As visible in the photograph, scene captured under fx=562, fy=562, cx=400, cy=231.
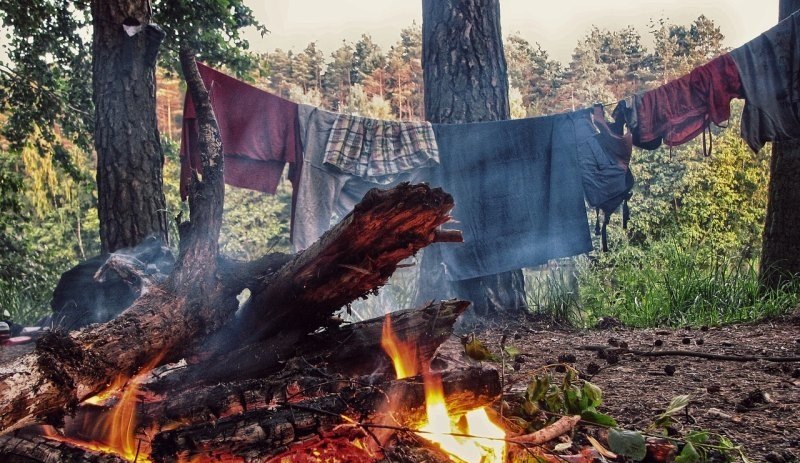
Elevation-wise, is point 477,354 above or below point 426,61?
below

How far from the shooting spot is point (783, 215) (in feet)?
16.0

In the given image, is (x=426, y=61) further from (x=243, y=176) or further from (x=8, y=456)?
(x=8, y=456)

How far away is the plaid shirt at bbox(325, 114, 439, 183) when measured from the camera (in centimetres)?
392

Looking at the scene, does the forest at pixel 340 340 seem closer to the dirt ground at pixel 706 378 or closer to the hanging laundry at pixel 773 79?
the dirt ground at pixel 706 378

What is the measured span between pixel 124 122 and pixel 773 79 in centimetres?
444

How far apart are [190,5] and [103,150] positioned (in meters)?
3.03

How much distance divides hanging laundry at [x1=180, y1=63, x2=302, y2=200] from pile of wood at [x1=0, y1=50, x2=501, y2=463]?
1512mm

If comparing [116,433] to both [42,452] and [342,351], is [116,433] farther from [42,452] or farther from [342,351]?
[342,351]

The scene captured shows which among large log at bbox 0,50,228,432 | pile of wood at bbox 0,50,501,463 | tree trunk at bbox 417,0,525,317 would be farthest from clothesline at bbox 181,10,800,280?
pile of wood at bbox 0,50,501,463

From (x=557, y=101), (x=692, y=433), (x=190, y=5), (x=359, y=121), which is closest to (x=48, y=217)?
(x=190, y=5)

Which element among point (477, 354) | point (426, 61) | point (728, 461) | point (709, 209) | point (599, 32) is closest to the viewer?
point (728, 461)

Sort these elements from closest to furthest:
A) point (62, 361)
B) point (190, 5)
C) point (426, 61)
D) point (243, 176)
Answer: point (62, 361) < point (243, 176) < point (426, 61) < point (190, 5)

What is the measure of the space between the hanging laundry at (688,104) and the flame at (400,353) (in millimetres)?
2998

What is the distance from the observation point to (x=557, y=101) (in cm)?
2866
